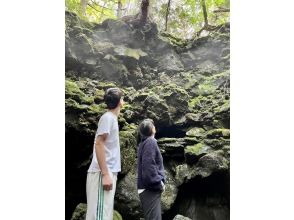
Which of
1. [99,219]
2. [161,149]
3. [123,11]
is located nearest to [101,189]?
[99,219]

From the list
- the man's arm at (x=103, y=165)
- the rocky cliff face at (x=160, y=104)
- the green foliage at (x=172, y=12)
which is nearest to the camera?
the man's arm at (x=103, y=165)

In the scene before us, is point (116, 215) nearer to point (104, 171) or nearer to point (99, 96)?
point (104, 171)

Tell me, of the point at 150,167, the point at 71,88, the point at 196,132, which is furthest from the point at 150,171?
the point at 71,88

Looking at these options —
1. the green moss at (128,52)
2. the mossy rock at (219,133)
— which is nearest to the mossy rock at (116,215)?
the mossy rock at (219,133)

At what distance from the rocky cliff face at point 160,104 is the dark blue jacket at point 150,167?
62 mm

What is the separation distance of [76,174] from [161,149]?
65 centimetres

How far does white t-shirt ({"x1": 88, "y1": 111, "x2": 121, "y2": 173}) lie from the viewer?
363 centimetres

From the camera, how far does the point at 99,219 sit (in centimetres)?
361

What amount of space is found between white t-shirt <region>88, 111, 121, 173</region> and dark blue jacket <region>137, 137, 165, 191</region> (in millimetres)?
168

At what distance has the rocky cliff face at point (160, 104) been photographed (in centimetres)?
371

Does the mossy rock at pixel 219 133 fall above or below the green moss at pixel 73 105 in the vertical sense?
below

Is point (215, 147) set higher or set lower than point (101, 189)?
higher

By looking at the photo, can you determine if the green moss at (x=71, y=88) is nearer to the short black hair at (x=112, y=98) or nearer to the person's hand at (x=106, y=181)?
the short black hair at (x=112, y=98)

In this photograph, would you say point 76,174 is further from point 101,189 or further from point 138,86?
point 138,86
